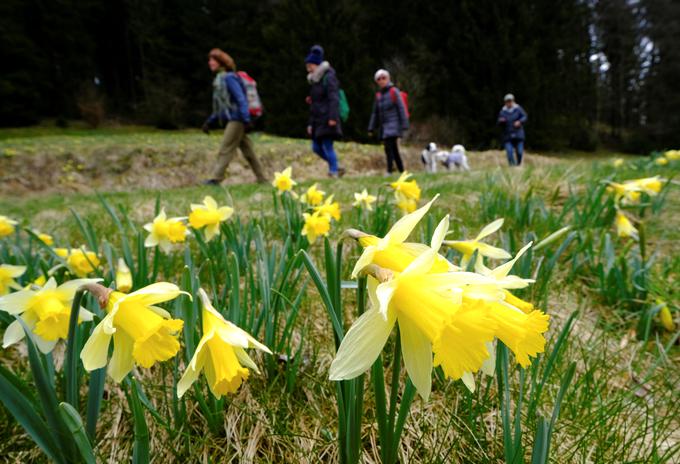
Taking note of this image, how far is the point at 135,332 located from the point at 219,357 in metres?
0.11

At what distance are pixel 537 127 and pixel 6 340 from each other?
2033cm

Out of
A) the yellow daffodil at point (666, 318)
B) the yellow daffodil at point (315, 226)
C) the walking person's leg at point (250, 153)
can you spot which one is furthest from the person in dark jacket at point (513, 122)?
the yellow daffodil at point (315, 226)

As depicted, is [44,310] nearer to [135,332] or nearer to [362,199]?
[135,332]

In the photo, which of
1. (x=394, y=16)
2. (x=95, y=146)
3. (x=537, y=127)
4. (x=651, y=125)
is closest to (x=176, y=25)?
(x=394, y=16)

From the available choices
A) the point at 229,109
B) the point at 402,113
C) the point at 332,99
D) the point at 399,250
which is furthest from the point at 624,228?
the point at 402,113

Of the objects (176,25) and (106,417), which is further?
(176,25)

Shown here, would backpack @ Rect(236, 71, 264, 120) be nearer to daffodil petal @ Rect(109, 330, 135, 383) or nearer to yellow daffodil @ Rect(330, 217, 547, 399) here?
daffodil petal @ Rect(109, 330, 135, 383)

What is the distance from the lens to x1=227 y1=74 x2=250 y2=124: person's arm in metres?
5.27

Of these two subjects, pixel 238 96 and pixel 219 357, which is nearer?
pixel 219 357

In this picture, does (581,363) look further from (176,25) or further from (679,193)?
(176,25)

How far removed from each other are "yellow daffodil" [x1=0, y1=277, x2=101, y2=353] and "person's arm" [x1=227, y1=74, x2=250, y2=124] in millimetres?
4845

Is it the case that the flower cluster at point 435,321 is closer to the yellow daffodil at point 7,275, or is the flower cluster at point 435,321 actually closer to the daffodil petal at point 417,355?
the daffodil petal at point 417,355

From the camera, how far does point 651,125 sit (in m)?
21.7

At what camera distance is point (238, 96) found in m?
5.28
